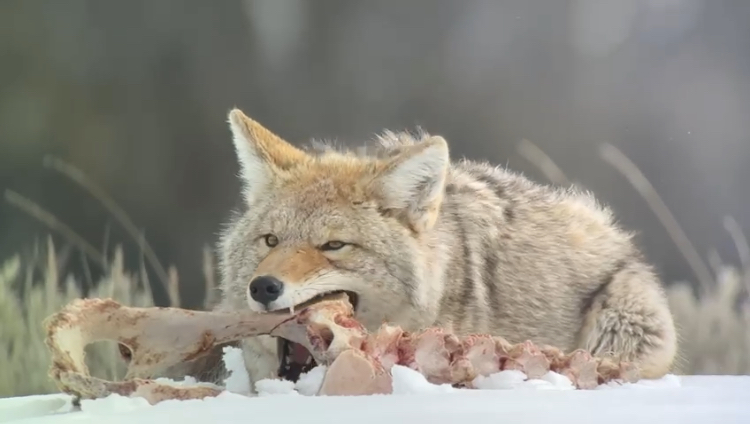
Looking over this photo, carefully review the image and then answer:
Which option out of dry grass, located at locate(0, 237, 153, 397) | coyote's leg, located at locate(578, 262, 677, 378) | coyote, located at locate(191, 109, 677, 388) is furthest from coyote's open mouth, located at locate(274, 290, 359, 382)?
coyote's leg, located at locate(578, 262, 677, 378)

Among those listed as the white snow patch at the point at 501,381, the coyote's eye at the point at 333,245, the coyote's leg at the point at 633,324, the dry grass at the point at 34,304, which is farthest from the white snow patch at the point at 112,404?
the coyote's leg at the point at 633,324

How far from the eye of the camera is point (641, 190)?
5.28ft

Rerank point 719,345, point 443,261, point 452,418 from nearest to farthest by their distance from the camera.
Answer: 1. point 452,418
2. point 443,261
3. point 719,345

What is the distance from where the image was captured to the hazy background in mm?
1544

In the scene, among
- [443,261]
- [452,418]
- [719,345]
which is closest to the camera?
[452,418]

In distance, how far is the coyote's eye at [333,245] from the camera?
1.37m

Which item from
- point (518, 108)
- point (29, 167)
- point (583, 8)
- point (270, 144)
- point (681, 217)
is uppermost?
point (583, 8)

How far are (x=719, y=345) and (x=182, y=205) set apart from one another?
1.23 metres

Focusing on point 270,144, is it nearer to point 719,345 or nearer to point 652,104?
point 652,104

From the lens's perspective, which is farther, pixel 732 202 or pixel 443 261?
pixel 732 202

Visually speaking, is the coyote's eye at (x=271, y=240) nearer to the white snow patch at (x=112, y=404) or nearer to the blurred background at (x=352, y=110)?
the blurred background at (x=352, y=110)

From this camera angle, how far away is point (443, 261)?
1472 mm

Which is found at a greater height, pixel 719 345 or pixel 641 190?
pixel 641 190

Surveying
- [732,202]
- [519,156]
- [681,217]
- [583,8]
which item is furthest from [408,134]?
[732,202]
